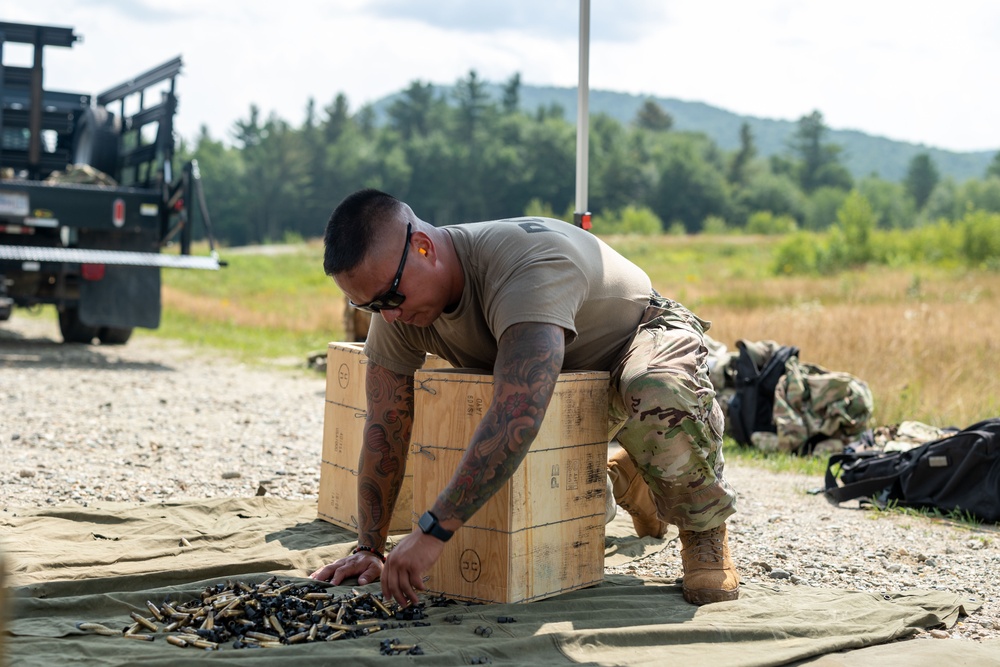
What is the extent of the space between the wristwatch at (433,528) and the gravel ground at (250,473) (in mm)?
1438

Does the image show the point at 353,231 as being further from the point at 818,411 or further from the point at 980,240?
the point at 980,240

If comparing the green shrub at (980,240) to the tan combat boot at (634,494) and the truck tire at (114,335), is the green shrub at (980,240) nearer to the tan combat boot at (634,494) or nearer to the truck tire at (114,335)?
the truck tire at (114,335)

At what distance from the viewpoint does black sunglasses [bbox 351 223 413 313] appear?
10.8 feet

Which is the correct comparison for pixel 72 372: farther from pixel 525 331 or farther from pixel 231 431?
pixel 525 331

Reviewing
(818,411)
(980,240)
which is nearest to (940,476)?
(818,411)

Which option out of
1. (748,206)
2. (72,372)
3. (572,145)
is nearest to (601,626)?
(72,372)

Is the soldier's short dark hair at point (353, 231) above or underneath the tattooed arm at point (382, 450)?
above

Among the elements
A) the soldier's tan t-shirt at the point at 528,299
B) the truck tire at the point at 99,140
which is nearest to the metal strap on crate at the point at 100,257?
the truck tire at the point at 99,140

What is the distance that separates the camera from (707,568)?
3.72m

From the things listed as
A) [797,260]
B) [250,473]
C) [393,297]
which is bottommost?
[250,473]

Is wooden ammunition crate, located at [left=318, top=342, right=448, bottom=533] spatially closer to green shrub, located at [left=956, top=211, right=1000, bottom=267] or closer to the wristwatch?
the wristwatch

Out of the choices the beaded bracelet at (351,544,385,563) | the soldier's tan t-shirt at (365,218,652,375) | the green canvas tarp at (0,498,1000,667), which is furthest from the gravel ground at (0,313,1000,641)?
the soldier's tan t-shirt at (365,218,652,375)

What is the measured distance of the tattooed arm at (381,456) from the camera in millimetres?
3873

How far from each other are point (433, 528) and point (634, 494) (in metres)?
1.71
